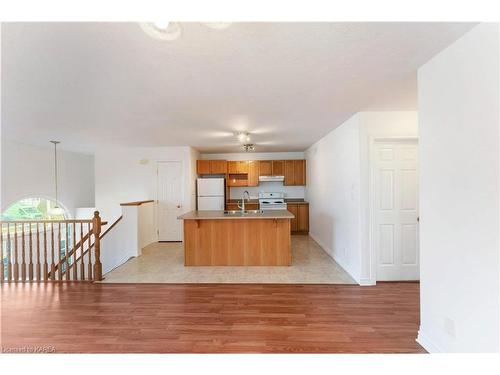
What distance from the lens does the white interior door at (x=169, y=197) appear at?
19.4 feet

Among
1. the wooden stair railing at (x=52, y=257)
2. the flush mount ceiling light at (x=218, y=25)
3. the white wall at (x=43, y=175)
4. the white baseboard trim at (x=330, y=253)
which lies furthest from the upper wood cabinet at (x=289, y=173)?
the white wall at (x=43, y=175)

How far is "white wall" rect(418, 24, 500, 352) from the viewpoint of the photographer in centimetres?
142

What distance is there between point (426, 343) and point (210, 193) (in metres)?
5.11

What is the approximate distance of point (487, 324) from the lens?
4.76 ft

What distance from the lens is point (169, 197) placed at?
5.95 meters

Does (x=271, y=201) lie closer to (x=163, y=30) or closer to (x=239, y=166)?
(x=239, y=166)

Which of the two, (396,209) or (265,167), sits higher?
(265,167)

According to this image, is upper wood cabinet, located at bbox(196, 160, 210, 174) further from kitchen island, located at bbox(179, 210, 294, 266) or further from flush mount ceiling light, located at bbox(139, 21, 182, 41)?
flush mount ceiling light, located at bbox(139, 21, 182, 41)

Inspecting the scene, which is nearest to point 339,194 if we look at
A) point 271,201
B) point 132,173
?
point 271,201

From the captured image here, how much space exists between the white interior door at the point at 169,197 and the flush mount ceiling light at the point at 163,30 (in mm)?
4561

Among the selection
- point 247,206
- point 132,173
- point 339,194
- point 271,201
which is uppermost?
point 132,173

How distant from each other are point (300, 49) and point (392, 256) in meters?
3.12

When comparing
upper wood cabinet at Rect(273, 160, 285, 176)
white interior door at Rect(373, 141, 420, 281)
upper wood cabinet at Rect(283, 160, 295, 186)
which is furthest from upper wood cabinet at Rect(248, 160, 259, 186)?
white interior door at Rect(373, 141, 420, 281)
